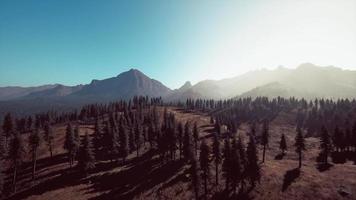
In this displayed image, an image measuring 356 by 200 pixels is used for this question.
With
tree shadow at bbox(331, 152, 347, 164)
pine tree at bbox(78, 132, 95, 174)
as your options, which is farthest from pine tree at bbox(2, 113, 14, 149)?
tree shadow at bbox(331, 152, 347, 164)

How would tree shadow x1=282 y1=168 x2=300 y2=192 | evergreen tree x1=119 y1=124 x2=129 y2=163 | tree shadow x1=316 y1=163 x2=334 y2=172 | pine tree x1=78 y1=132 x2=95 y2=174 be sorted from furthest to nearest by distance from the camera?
1. evergreen tree x1=119 y1=124 x2=129 y2=163
2. pine tree x1=78 y1=132 x2=95 y2=174
3. tree shadow x1=316 y1=163 x2=334 y2=172
4. tree shadow x1=282 y1=168 x2=300 y2=192

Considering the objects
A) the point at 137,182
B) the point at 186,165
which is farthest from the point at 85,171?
the point at 186,165

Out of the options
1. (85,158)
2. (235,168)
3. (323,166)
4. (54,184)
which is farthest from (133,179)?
(323,166)

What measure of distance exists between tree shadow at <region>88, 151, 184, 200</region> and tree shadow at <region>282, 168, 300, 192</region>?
30.8m

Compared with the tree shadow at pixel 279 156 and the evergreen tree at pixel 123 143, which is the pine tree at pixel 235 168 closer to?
the evergreen tree at pixel 123 143

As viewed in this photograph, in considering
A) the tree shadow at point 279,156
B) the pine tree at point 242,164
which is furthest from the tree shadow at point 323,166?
the pine tree at point 242,164

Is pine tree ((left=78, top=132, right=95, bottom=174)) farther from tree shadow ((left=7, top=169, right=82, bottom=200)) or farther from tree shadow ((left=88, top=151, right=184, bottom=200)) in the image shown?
tree shadow ((left=88, top=151, right=184, bottom=200))

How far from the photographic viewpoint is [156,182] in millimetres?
68062

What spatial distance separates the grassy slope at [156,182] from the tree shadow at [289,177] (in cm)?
24

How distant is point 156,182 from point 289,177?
36594 mm

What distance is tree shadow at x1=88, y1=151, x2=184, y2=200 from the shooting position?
6362cm

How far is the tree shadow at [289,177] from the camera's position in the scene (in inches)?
2369

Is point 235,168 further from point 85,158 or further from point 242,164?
point 85,158

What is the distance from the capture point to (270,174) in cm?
6725
